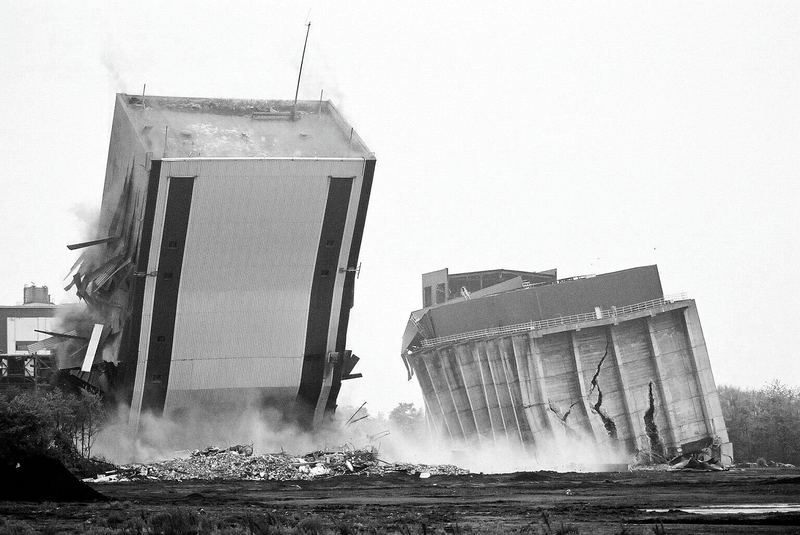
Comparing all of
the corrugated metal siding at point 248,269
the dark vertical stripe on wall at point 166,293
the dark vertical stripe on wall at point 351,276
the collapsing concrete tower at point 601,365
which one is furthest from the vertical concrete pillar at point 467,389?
the dark vertical stripe on wall at point 166,293

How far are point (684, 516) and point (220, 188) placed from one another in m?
31.2

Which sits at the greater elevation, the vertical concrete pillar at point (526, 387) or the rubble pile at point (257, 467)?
the vertical concrete pillar at point (526, 387)

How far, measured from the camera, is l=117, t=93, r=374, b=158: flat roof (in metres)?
51.7

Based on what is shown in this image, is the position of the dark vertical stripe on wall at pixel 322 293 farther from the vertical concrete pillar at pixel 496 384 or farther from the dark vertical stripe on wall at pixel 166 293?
the vertical concrete pillar at pixel 496 384

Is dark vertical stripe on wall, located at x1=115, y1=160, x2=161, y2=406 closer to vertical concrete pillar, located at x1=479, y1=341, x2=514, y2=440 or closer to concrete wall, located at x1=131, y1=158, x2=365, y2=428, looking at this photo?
concrete wall, located at x1=131, y1=158, x2=365, y2=428

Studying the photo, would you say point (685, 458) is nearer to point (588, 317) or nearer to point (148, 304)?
point (588, 317)

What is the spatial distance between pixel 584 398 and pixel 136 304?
23.8m

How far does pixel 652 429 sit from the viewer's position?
63562mm

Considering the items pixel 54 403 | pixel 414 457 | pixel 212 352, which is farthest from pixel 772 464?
pixel 54 403

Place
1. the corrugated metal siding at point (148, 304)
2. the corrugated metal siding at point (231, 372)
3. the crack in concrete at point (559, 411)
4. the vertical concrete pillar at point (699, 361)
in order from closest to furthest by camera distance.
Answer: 1. the corrugated metal siding at point (148, 304)
2. the corrugated metal siding at point (231, 372)
3. the vertical concrete pillar at point (699, 361)
4. the crack in concrete at point (559, 411)

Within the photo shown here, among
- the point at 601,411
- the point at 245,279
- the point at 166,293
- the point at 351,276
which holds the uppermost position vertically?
the point at 351,276

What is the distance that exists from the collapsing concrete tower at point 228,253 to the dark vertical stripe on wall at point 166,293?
6cm

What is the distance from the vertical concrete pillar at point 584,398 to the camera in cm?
6353

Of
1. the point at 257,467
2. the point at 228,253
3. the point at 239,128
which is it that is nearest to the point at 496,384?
the point at 228,253
